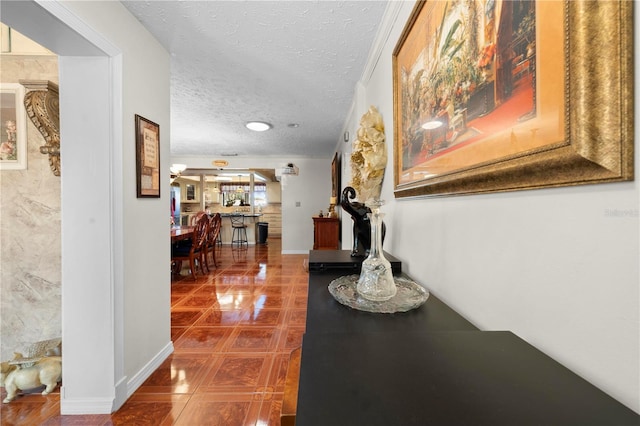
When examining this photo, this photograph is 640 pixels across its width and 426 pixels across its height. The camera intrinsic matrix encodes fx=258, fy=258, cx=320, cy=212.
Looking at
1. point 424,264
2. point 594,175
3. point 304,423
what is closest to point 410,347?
point 304,423

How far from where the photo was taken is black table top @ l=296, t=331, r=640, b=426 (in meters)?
0.36

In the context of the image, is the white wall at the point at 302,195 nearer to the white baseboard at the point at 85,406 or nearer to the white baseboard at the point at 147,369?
the white baseboard at the point at 147,369

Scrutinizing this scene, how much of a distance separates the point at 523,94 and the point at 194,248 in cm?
454

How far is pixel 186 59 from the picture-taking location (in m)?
2.18

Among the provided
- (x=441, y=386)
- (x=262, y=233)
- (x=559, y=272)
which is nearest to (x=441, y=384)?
(x=441, y=386)

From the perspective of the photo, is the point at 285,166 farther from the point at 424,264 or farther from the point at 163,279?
the point at 424,264

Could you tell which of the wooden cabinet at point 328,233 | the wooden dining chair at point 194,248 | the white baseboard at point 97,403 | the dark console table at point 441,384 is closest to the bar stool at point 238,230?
the wooden dining chair at point 194,248

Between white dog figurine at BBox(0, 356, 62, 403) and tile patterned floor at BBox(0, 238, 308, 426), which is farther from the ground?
white dog figurine at BBox(0, 356, 62, 403)

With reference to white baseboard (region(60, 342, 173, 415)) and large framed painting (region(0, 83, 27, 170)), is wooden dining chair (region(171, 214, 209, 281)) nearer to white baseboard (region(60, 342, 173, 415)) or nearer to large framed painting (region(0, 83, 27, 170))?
large framed painting (region(0, 83, 27, 170))

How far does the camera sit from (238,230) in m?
8.45

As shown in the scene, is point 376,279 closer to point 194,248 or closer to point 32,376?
point 32,376

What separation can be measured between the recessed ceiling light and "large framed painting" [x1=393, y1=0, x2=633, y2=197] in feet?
10.2

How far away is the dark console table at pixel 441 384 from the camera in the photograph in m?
0.36

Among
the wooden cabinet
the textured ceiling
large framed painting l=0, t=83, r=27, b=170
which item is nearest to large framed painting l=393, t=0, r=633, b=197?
the textured ceiling
